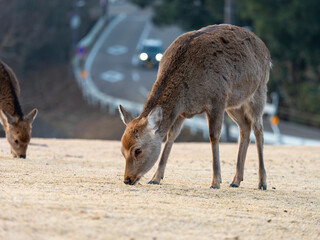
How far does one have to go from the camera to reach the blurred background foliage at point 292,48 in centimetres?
3988

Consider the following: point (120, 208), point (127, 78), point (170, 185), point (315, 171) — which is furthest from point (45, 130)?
point (120, 208)

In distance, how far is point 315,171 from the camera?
13969 millimetres

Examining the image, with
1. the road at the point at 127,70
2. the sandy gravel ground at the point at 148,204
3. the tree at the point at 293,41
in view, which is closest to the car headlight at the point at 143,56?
the road at the point at 127,70

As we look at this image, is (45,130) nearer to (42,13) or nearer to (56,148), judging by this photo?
(56,148)

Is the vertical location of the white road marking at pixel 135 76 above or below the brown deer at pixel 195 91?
below

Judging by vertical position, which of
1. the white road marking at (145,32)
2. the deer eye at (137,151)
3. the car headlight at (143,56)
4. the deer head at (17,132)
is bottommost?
the white road marking at (145,32)

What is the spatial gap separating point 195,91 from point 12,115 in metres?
5.78

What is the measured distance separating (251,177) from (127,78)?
48123 millimetres

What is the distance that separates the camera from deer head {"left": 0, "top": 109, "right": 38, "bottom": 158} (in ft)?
46.5

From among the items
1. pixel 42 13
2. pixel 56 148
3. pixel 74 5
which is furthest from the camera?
pixel 74 5

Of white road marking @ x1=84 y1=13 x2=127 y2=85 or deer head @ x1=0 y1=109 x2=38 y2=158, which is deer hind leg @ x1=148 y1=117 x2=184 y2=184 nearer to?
deer head @ x1=0 y1=109 x2=38 y2=158

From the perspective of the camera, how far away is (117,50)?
75875mm

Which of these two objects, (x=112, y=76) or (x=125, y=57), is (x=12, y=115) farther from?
(x=125, y=57)

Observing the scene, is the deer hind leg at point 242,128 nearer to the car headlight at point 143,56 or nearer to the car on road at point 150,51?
the car on road at point 150,51
